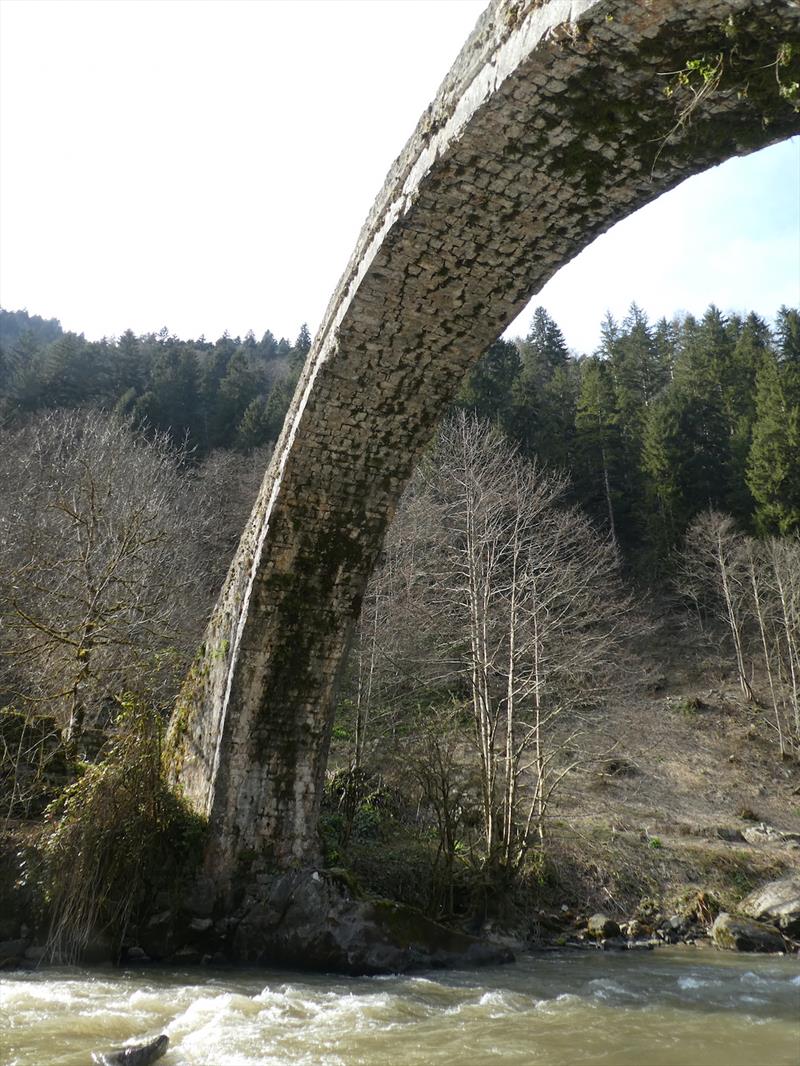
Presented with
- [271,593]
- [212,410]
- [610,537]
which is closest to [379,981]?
[271,593]

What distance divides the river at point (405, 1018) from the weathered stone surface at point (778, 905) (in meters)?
2.73

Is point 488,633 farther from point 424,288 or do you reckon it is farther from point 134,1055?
point 134,1055

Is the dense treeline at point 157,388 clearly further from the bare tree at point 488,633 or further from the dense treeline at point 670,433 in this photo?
the bare tree at point 488,633

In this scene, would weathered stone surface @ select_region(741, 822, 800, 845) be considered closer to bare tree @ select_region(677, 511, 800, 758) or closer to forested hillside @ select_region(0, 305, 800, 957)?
forested hillside @ select_region(0, 305, 800, 957)

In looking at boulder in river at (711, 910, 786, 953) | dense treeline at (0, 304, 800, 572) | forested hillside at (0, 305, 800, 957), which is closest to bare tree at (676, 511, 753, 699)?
forested hillside at (0, 305, 800, 957)

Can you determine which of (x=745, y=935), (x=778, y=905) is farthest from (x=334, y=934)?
(x=778, y=905)

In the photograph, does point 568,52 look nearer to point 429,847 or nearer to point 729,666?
point 429,847

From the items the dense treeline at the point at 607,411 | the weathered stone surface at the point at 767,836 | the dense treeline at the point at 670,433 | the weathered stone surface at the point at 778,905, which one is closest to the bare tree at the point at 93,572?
the dense treeline at the point at 607,411

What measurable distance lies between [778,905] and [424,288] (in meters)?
8.88

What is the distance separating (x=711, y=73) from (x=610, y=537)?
24646mm

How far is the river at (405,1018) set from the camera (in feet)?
14.4

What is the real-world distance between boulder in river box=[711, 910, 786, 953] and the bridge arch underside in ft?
17.1

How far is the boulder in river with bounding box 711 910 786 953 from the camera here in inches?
353

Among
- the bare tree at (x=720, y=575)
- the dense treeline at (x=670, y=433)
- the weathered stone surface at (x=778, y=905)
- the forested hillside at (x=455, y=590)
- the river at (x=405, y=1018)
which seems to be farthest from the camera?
the dense treeline at (x=670, y=433)
